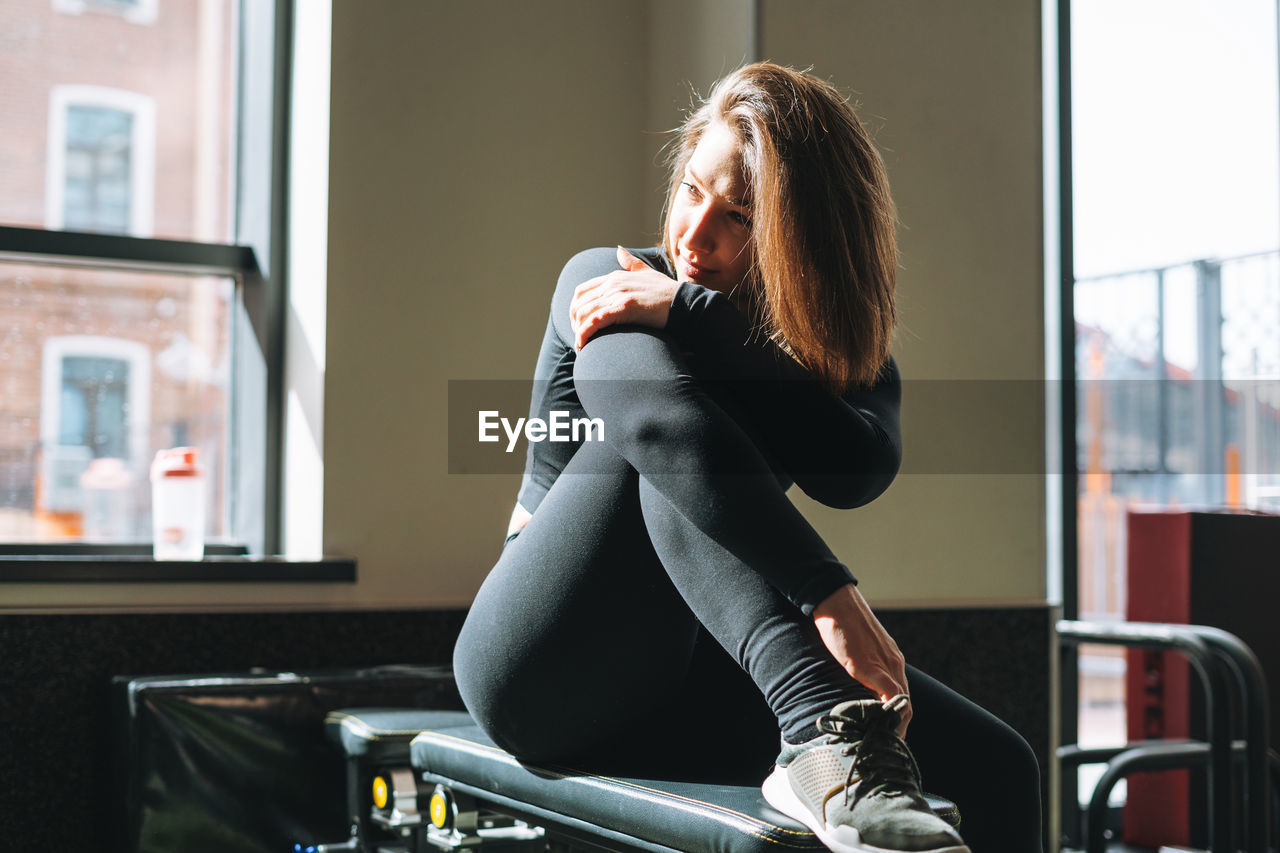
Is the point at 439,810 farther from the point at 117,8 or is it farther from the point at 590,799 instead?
the point at 117,8

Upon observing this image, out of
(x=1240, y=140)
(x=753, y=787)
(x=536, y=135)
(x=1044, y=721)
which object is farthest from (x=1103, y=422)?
(x=753, y=787)

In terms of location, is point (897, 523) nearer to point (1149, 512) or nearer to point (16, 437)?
point (1149, 512)

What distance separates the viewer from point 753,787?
972mm

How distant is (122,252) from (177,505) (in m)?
0.43

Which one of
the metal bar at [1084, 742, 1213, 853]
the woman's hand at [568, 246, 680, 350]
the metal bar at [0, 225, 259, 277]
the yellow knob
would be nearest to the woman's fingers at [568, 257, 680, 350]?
the woman's hand at [568, 246, 680, 350]

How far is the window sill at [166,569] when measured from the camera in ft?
5.46

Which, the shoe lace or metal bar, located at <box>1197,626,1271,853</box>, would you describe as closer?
the shoe lace

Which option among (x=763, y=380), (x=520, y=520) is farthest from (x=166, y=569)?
(x=763, y=380)

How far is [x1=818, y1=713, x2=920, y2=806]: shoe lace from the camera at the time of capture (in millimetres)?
803

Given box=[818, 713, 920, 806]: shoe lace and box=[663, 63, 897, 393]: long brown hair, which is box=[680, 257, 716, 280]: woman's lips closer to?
box=[663, 63, 897, 393]: long brown hair

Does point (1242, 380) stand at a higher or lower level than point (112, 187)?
lower

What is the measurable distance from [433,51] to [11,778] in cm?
129

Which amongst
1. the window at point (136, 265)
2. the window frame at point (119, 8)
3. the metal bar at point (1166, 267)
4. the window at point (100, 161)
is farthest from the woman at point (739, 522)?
the metal bar at point (1166, 267)

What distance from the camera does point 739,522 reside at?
88cm
